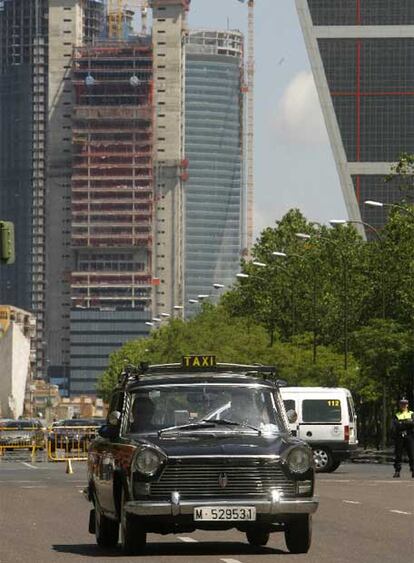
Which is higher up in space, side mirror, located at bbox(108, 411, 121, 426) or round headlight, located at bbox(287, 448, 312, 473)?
side mirror, located at bbox(108, 411, 121, 426)

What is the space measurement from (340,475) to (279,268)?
5250cm

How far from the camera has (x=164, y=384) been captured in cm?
2170

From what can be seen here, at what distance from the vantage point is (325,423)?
177 feet

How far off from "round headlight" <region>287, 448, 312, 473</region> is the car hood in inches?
4.3

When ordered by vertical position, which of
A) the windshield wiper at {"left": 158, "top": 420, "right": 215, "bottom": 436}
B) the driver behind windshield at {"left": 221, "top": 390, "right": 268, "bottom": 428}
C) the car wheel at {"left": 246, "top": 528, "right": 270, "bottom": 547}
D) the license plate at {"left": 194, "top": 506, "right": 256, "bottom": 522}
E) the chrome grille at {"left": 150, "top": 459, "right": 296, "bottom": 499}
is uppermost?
the driver behind windshield at {"left": 221, "top": 390, "right": 268, "bottom": 428}

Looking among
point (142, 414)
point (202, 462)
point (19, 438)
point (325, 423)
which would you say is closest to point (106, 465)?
point (142, 414)

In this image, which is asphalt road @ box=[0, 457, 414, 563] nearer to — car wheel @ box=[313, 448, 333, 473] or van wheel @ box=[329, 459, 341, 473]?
car wheel @ box=[313, 448, 333, 473]

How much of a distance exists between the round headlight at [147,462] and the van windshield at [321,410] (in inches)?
1339

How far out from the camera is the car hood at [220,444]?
20.2 meters

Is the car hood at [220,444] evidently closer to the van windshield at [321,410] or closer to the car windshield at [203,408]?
the car windshield at [203,408]

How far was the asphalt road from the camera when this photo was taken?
20.6 metres

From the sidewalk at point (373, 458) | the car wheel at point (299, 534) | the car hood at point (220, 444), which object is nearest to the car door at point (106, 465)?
the car hood at point (220, 444)

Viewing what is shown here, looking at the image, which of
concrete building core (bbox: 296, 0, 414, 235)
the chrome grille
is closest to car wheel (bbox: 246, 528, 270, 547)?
the chrome grille

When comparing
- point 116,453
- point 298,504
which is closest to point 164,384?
point 116,453
